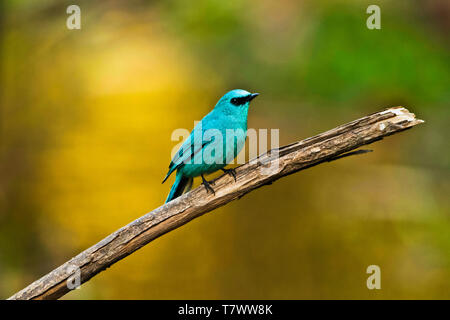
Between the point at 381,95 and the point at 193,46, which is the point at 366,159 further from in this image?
the point at 193,46

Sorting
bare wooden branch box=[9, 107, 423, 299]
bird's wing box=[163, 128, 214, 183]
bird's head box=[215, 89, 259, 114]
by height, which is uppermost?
bird's head box=[215, 89, 259, 114]

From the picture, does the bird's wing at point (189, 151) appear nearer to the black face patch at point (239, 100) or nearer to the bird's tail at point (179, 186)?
the bird's tail at point (179, 186)

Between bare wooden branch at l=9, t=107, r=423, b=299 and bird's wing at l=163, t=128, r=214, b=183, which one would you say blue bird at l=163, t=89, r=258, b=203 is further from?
bare wooden branch at l=9, t=107, r=423, b=299

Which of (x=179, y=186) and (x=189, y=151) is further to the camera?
(x=179, y=186)

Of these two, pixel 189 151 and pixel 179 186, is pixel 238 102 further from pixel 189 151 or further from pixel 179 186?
pixel 179 186

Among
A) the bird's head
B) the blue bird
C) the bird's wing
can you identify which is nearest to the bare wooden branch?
the blue bird

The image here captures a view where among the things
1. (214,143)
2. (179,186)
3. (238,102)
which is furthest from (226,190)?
(238,102)
